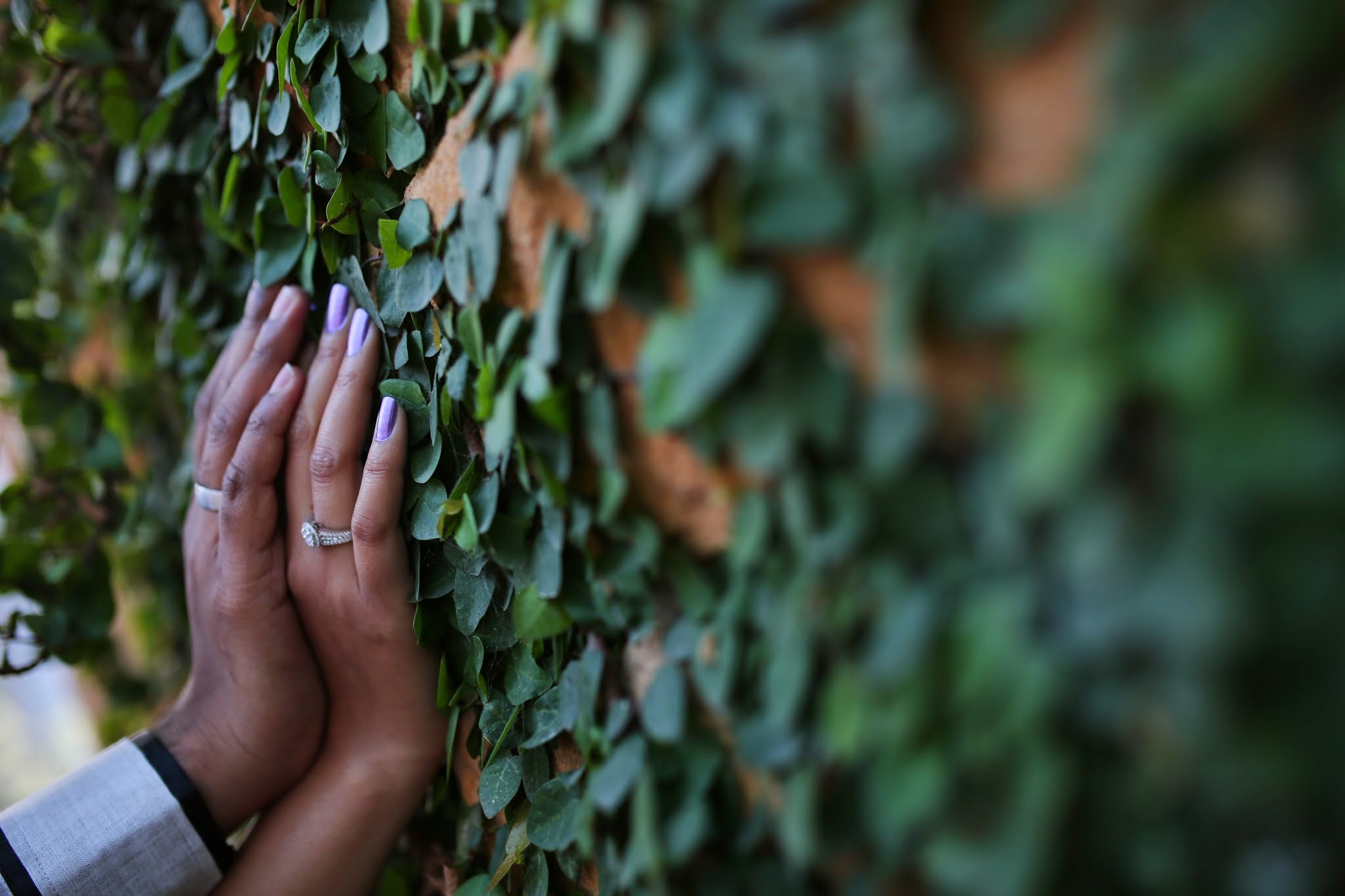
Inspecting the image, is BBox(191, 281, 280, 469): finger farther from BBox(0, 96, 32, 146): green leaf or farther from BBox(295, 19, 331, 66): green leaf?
BBox(0, 96, 32, 146): green leaf

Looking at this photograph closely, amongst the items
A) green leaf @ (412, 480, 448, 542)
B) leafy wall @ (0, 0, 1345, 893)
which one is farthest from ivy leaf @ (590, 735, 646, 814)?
green leaf @ (412, 480, 448, 542)

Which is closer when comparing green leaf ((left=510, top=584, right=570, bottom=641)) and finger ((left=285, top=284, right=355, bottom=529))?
green leaf ((left=510, top=584, right=570, bottom=641))

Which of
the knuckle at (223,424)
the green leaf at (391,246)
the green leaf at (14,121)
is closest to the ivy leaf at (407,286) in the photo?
the green leaf at (391,246)

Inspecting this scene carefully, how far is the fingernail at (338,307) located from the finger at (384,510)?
10 cm

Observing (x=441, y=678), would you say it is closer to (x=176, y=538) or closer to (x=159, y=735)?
(x=159, y=735)

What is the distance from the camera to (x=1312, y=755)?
1.01 ft

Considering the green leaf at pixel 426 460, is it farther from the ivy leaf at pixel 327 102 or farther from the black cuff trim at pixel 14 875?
the black cuff trim at pixel 14 875

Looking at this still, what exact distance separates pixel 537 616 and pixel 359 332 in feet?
1.00

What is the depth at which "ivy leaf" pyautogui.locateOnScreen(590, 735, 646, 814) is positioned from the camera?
1.69 ft

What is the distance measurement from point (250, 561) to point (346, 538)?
4.6 inches

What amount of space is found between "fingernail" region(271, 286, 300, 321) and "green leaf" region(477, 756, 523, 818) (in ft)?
1.43

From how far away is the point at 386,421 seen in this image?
0.70 meters

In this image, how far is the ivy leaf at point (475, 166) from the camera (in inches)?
21.5

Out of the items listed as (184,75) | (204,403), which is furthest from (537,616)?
(184,75)
